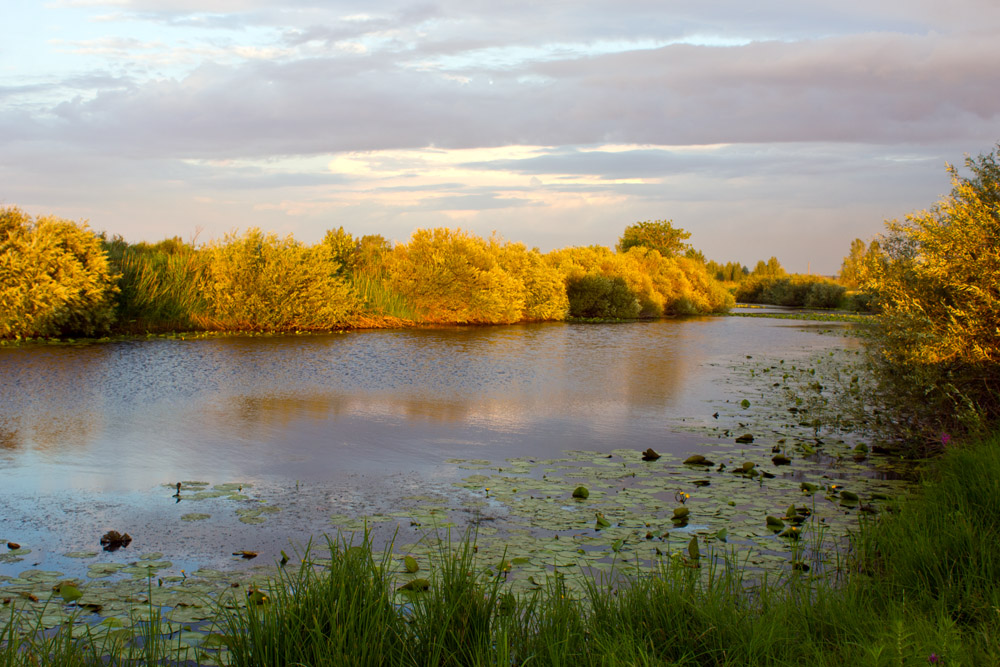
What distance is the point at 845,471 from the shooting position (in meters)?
7.38

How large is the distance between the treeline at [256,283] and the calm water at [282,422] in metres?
1.79

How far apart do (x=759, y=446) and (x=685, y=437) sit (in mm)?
890

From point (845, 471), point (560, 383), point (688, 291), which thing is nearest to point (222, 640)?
point (845, 471)

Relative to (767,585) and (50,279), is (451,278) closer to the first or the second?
(50,279)

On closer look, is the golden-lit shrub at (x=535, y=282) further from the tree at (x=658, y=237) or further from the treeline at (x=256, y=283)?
the tree at (x=658, y=237)

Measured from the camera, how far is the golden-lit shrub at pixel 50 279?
17.8 metres

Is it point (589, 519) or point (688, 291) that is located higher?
point (688, 291)

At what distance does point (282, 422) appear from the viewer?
9633 millimetres

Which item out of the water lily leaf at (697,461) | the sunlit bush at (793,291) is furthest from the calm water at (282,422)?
the sunlit bush at (793,291)

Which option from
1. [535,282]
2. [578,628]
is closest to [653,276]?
[535,282]

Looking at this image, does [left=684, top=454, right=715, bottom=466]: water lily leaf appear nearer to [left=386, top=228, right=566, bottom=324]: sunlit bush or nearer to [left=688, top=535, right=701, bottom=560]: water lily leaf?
[left=688, top=535, right=701, bottom=560]: water lily leaf

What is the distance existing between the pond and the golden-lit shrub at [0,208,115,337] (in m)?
1.61

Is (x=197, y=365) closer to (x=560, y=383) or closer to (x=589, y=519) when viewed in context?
(x=560, y=383)

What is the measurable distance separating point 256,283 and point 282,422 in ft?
45.7
